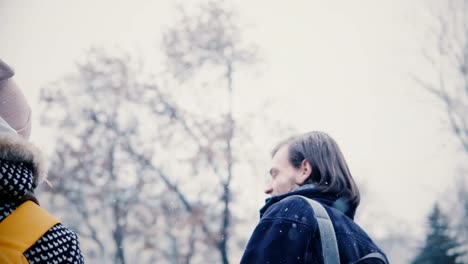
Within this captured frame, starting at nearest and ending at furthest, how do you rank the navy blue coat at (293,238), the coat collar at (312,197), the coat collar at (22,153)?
the coat collar at (22,153), the navy blue coat at (293,238), the coat collar at (312,197)

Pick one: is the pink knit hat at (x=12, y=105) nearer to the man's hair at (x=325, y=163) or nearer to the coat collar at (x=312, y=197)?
the coat collar at (x=312, y=197)

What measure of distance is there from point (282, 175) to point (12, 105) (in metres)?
1.41

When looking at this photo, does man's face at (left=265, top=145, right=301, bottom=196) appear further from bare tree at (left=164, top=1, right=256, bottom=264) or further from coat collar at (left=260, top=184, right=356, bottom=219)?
bare tree at (left=164, top=1, right=256, bottom=264)

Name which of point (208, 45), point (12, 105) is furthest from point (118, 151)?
point (12, 105)

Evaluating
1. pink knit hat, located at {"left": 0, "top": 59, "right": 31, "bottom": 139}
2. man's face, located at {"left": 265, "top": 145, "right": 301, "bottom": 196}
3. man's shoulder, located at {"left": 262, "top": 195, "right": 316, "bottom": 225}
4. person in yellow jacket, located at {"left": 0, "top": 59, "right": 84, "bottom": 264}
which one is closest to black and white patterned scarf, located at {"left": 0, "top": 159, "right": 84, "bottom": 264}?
person in yellow jacket, located at {"left": 0, "top": 59, "right": 84, "bottom": 264}

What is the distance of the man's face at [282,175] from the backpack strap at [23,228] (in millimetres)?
1187

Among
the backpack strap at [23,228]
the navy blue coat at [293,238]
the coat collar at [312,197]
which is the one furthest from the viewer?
the coat collar at [312,197]

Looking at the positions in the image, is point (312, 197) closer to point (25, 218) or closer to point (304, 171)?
point (304, 171)

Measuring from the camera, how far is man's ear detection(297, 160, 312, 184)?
2.26 meters

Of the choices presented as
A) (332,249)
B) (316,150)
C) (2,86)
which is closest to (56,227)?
(2,86)

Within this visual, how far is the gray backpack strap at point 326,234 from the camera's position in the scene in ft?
6.01

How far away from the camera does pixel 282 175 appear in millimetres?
2324

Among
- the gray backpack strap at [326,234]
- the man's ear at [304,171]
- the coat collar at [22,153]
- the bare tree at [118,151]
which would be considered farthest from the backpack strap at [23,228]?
the bare tree at [118,151]

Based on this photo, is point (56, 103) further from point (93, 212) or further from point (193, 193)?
point (193, 193)
